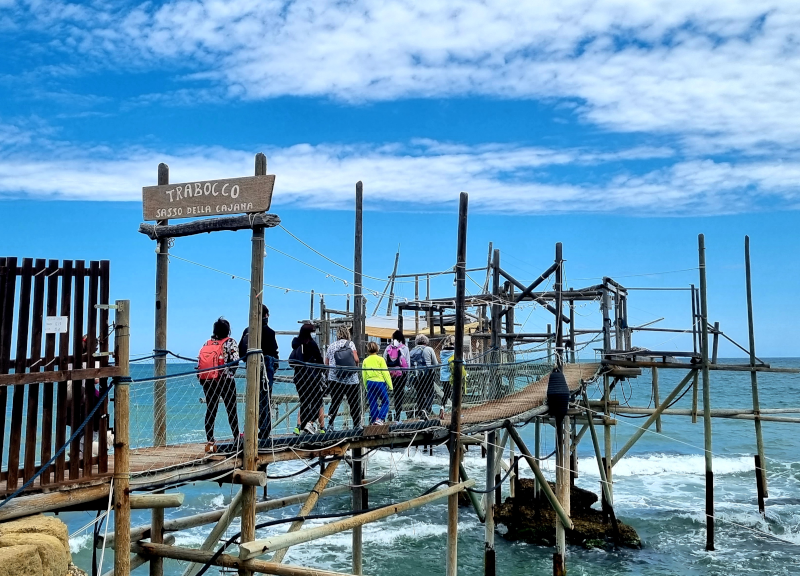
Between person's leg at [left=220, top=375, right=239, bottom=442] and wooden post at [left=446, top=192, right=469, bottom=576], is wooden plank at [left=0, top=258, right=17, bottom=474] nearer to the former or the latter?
person's leg at [left=220, top=375, right=239, bottom=442]

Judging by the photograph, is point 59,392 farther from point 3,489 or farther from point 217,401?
point 217,401

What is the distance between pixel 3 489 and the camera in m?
5.61

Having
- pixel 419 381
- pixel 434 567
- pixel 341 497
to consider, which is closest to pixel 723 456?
pixel 341 497

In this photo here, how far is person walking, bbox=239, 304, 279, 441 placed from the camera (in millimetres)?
7488

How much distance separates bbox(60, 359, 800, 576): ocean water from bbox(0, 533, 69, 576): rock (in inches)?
312

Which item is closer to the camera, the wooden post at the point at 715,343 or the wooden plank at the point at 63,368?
the wooden plank at the point at 63,368

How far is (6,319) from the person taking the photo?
5.74m

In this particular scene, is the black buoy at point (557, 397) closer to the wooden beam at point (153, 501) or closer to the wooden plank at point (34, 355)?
the wooden beam at point (153, 501)

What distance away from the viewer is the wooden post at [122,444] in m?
6.10

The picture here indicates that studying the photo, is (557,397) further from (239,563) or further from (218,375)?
(239,563)

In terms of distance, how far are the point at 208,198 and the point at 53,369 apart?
2.23m

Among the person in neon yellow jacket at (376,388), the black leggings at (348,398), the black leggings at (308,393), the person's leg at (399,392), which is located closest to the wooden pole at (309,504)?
the black leggings at (308,393)

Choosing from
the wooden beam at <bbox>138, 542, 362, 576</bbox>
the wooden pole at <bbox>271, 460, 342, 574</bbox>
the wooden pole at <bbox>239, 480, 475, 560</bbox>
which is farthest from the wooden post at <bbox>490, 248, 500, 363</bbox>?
the wooden beam at <bbox>138, 542, 362, 576</bbox>

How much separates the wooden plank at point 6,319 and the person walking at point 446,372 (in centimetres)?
522
